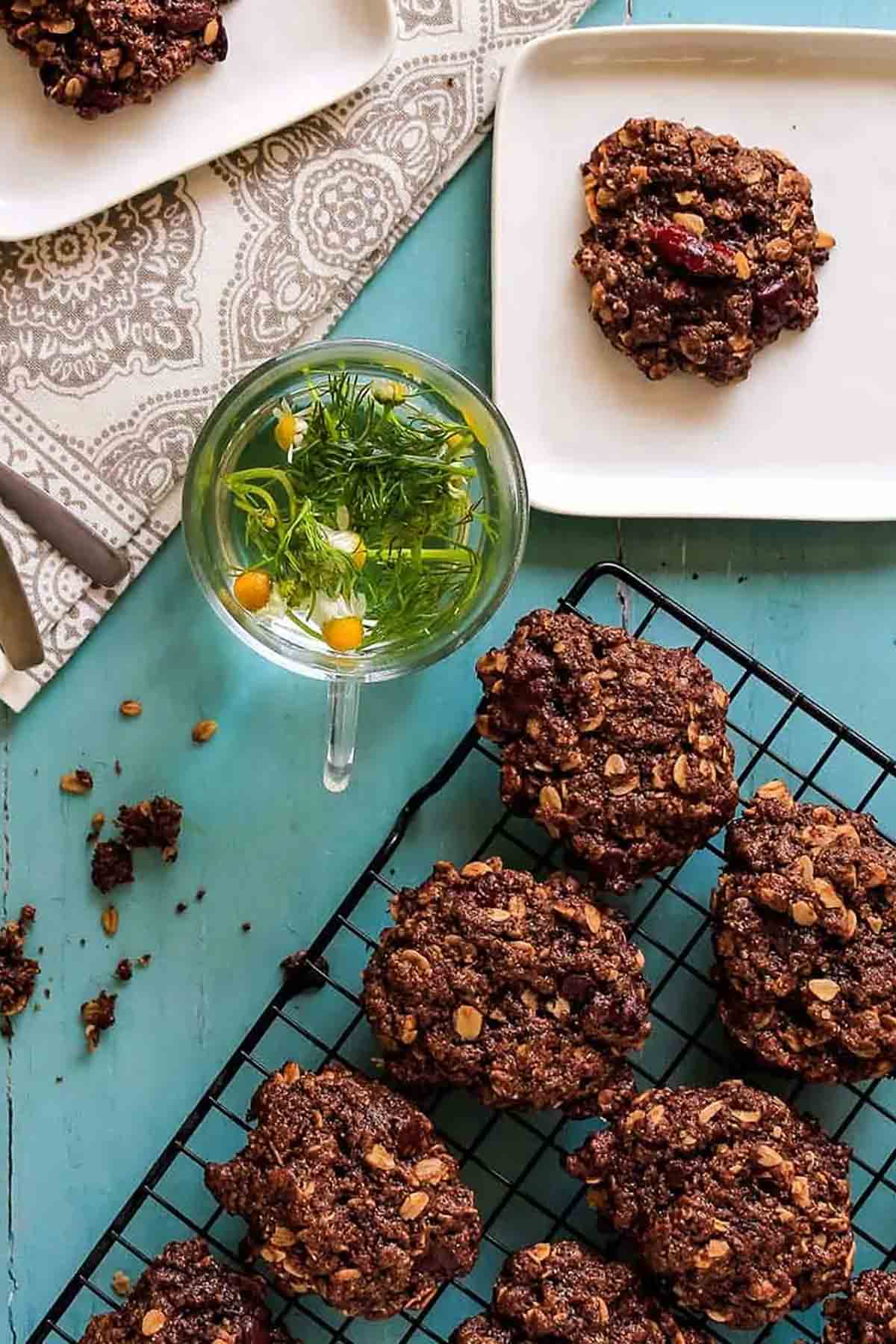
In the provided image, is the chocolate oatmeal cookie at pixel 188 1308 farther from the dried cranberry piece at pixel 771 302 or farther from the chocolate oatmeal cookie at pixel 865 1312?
the dried cranberry piece at pixel 771 302

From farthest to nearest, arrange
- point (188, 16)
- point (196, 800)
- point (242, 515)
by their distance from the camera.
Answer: point (196, 800), point (188, 16), point (242, 515)

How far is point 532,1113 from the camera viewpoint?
2.36m

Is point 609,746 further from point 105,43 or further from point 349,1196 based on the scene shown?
point 105,43

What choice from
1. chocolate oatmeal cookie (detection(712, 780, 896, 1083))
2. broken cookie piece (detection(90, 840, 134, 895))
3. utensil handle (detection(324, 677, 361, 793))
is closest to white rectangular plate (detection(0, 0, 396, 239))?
utensil handle (detection(324, 677, 361, 793))

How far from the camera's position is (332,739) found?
89.1 inches

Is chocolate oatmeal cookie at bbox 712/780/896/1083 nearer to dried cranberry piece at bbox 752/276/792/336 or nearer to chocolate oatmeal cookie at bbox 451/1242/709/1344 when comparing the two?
chocolate oatmeal cookie at bbox 451/1242/709/1344

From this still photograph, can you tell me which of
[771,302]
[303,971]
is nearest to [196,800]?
[303,971]

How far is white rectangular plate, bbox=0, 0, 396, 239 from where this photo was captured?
7.66ft

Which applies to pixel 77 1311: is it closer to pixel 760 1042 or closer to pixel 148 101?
pixel 760 1042

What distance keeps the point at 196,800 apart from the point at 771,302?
1067 millimetres

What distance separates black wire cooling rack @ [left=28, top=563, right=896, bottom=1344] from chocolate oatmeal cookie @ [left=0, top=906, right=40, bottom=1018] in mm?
291

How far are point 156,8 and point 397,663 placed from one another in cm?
94

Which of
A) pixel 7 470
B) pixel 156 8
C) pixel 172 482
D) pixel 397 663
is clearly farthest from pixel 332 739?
pixel 156 8

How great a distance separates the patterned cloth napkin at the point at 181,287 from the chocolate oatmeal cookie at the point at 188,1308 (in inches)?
31.1
